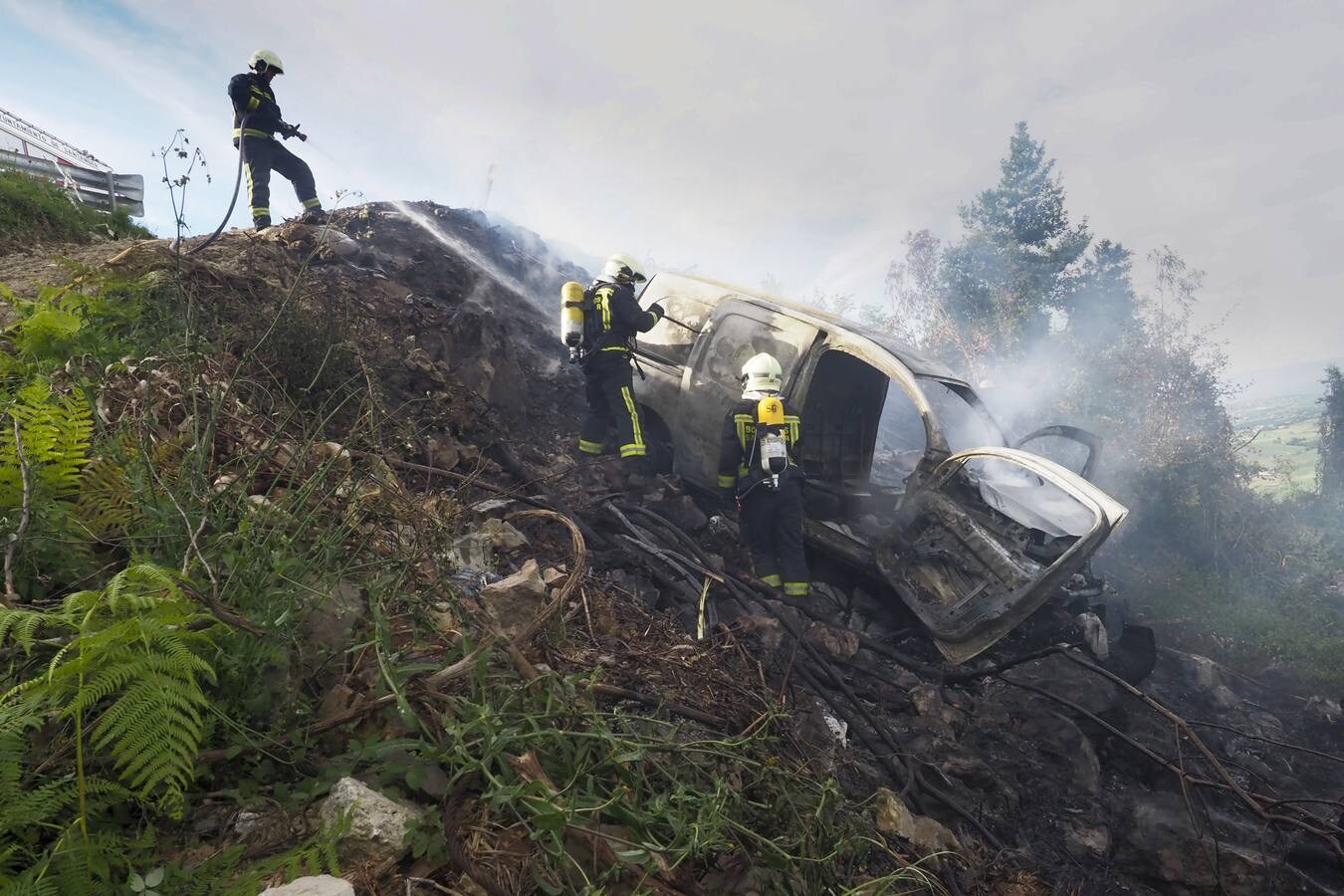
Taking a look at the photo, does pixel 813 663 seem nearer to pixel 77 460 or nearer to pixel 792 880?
pixel 792 880

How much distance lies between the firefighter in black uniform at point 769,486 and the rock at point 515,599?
2572 millimetres

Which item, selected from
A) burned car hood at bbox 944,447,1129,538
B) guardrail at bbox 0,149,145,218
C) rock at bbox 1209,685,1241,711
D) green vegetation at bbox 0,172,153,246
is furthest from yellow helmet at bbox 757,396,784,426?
guardrail at bbox 0,149,145,218

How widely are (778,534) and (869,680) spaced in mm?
1218

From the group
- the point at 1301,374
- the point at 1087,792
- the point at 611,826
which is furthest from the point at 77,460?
the point at 1301,374

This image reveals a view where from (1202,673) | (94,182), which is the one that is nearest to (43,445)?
(1202,673)

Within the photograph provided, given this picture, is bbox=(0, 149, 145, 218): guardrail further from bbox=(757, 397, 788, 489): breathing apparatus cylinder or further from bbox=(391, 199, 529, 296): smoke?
bbox=(757, 397, 788, 489): breathing apparatus cylinder

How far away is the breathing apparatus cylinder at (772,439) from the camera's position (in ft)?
14.9

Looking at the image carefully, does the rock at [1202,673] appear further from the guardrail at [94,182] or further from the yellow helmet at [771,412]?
the guardrail at [94,182]

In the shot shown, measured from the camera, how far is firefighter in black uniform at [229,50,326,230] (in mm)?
6109

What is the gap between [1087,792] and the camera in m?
3.56

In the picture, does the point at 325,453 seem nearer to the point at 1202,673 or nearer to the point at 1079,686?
the point at 1079,686

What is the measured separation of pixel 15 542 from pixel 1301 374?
279 m

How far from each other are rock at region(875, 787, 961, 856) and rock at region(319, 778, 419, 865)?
223 centimetres

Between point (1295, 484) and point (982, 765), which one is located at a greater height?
point (1295, 484)
